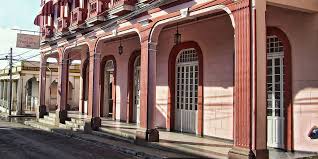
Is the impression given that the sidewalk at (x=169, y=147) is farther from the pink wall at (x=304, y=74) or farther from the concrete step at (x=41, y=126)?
the concrete step at (x=41, y=126)

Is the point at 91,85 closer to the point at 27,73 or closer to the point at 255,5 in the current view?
the point at 255,5

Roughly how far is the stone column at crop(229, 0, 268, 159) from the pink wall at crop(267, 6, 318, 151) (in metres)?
1.73

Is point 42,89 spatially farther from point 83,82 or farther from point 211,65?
point 211,65

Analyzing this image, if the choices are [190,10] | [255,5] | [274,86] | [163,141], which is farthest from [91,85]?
[255,5]

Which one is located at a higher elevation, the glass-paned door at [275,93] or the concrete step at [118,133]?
the glass-paned door at [275,93]

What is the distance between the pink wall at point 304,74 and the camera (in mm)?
9266

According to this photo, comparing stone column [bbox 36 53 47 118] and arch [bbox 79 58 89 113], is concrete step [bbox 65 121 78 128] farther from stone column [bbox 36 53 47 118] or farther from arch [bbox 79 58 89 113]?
stone column [bbox 36 53 47 118]

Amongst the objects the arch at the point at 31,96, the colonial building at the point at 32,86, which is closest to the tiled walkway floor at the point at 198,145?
the colonial building at the point at 32,86

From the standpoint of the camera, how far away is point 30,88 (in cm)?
3156

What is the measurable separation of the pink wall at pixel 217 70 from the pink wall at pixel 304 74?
7.11 ft

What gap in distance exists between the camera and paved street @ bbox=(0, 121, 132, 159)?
10.2 m

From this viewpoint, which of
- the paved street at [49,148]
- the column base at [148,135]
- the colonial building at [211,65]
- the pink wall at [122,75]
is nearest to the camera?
the colonial building at [211,65]

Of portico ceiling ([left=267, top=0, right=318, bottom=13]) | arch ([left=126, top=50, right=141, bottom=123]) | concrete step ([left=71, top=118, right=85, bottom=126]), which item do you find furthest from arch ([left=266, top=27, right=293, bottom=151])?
concrete step ([left=71, top=118, right=85, bottom=126])

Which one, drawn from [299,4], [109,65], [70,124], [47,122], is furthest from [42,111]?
[299,4]
